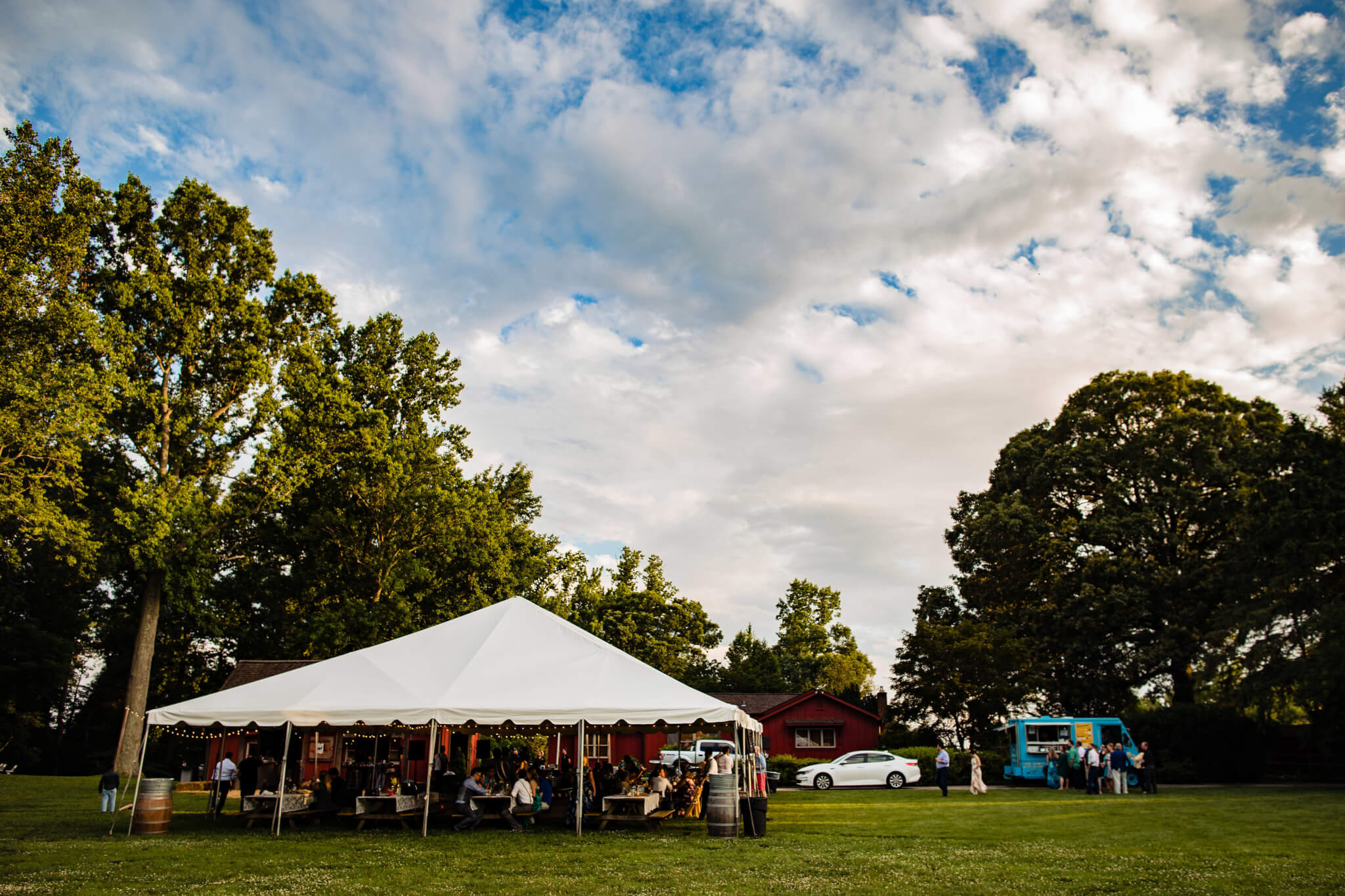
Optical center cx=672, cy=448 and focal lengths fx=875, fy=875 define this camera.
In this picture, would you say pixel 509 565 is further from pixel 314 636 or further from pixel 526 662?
pixel 526 662

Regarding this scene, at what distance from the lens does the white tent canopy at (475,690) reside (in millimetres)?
14188

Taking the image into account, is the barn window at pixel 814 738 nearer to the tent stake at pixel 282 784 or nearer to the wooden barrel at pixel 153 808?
the tent stake at pixel 282 784

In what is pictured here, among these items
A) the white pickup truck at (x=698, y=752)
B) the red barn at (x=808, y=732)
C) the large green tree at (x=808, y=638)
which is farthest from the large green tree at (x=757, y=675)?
the white pickup truck at (x=698, y=752)

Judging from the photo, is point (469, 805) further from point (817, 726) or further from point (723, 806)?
point (817, 726)

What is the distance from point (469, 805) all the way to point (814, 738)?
29.2 meters

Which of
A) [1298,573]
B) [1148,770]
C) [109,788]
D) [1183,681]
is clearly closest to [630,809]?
[109,788]

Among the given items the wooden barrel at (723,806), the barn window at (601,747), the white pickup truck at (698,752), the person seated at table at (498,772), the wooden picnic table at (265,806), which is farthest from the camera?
the barn window at (601,747)

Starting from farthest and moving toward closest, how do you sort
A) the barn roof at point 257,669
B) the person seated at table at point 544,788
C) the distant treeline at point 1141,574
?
the barn roof at point 257,669 < the distant treeline at point 1141,574 < the person seated at table at point 544,788

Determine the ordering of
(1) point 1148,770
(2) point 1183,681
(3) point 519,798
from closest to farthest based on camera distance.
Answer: (3) point 519,798 < (1) point 1148,770 < (2) point 1183,681

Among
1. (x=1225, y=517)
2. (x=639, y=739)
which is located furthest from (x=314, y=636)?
(x=1225, y=517)

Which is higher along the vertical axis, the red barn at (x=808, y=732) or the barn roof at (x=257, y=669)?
the barn roof at (x=257, y=669)

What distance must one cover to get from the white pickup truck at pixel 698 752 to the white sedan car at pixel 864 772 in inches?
121

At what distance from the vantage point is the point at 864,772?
1197 inches

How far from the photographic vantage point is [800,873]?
10.2 m
